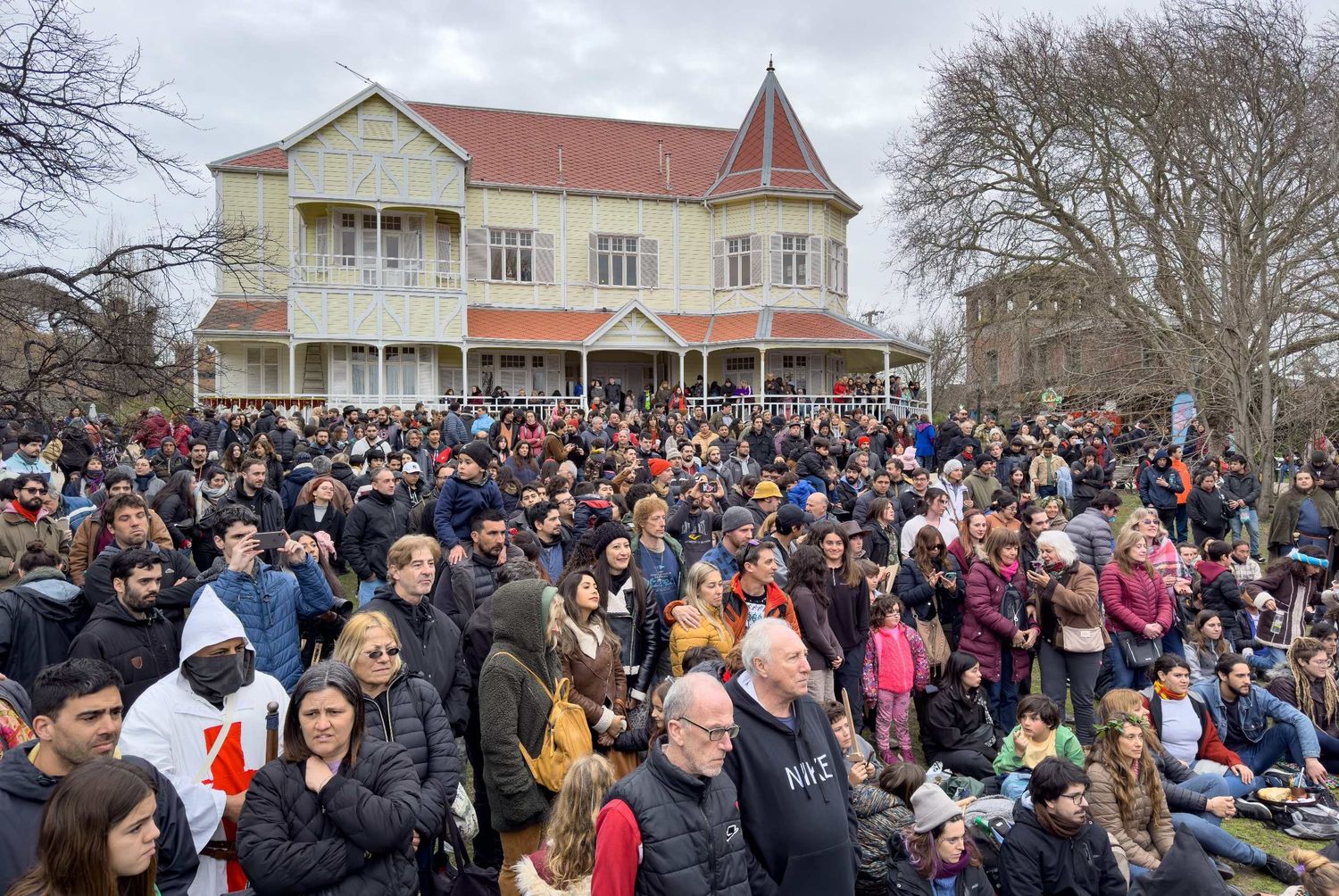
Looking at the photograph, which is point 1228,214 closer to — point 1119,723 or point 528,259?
point 1119,723

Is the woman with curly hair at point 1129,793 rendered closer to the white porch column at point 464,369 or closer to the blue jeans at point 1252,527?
the blue jeans at point 1252,527

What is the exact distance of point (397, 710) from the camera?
14.1ft

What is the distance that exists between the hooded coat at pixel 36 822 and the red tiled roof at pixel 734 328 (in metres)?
27.4

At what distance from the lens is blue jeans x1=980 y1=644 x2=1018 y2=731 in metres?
8.09

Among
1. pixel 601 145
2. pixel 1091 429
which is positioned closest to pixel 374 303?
pixel 601 145

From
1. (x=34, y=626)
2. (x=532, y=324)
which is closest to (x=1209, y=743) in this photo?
(x=34, y=626)

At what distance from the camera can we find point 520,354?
3166 cm

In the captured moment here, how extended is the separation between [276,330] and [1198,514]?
2401 centimetres

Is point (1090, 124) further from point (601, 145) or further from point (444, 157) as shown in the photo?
point (444, 157)

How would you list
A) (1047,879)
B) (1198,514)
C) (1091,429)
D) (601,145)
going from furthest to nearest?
1. (601,145)
2. (1091,429)
3. (1198,514)
4. (1047,879)

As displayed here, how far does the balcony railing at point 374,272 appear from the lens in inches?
1109

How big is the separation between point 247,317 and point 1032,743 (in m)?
26.8

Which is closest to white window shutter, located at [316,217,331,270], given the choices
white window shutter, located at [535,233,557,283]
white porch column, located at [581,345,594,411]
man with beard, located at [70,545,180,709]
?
white window shutter, located at [535,233,557,283]

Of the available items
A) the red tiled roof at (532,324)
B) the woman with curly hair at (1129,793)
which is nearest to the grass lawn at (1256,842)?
the woman with curly hair at (1129,793)
